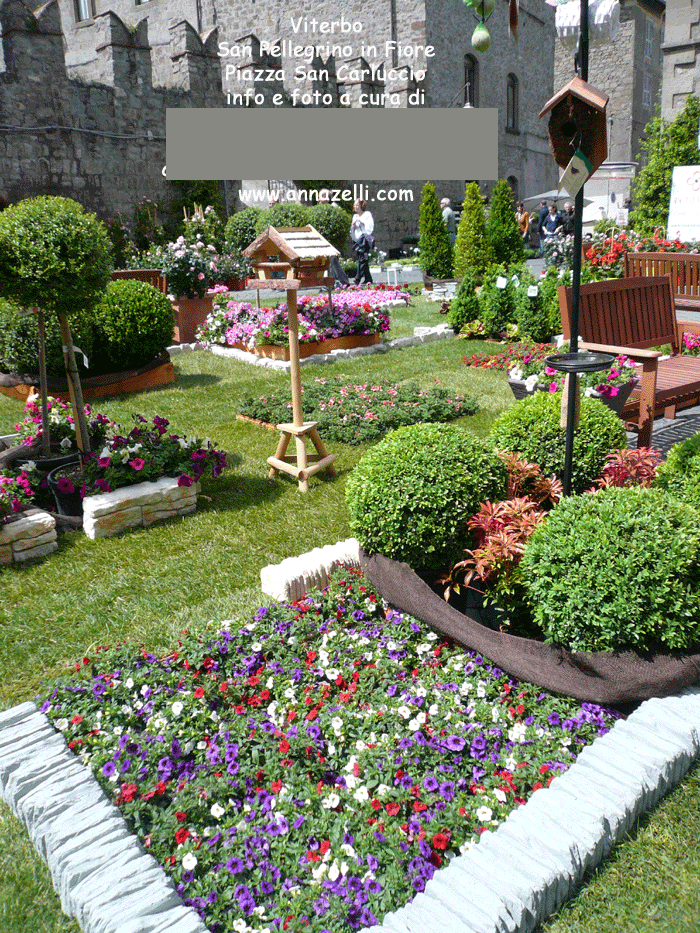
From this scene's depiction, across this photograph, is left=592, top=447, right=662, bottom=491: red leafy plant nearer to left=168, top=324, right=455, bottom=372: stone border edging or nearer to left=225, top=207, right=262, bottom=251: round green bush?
left=168, top=324, right=455, bottom=372: stone border edging

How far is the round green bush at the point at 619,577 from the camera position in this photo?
2414mm

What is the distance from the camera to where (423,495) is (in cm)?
302

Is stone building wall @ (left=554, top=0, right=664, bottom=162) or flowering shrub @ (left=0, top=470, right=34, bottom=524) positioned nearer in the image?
flowering shrub @ (left=0, top=470, right=34, bottom=524)

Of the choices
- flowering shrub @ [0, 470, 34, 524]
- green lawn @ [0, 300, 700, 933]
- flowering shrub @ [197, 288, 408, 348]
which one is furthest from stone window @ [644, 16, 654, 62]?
flowering shrub @ [0, 470, 34, 524]

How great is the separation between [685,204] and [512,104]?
781 inches

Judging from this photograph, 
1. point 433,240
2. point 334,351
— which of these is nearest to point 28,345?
point 334,351

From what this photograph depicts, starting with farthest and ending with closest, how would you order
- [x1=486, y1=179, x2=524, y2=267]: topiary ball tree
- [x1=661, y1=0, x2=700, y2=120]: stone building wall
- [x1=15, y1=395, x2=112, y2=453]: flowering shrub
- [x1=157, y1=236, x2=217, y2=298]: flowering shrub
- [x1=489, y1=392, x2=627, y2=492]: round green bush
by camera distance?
[x1=486, y1=179, x2=524, y2=267]: topiary ball tree → [x1=661, y1=0, x2=700, y2=120]: stone building wall → [x1=157, y1=236, x2=217, y2=298]: flowering shrub → [x1=15, y1=395, x2=112, y2=453]: flowering shrub → [x1=489, y1=392, x2=627, y2=492]: round green bush

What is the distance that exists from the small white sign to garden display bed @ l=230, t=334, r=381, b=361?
6021 millimetres

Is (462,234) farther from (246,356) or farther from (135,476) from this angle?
(135,476)

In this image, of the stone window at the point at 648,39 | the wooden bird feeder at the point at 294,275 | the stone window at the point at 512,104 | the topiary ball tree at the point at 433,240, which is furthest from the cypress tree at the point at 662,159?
the stone window at the point at 648,39

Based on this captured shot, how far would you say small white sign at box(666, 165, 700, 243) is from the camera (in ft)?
38.8

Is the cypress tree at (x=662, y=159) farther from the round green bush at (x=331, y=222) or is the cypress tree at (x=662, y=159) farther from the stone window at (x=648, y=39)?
the stone window at (x=648, y=39)

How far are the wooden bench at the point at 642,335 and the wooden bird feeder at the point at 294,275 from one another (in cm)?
172

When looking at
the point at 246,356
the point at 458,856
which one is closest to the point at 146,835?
the point at 458,856
